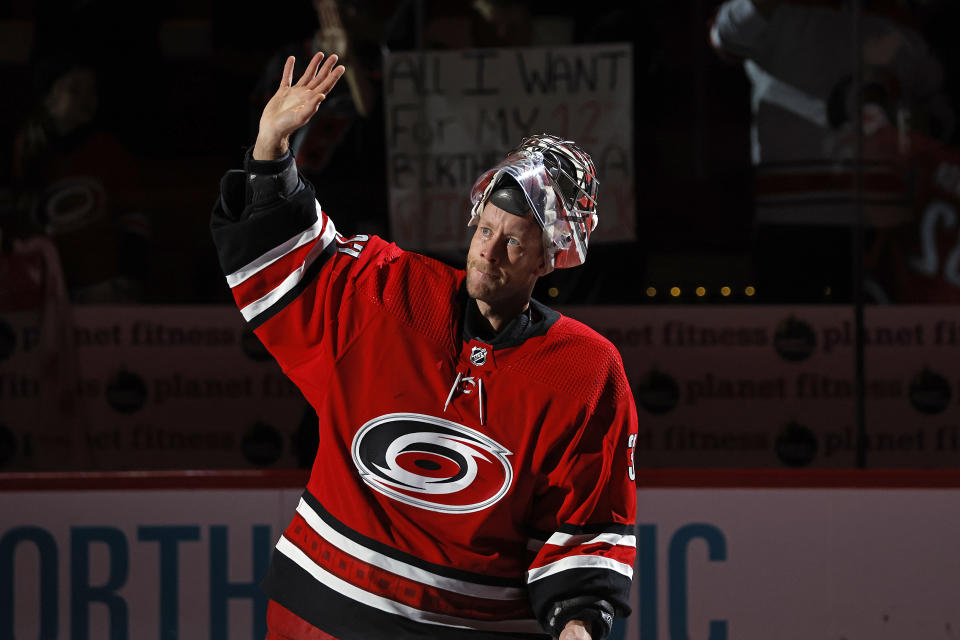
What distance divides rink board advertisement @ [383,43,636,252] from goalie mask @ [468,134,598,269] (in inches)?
98.4

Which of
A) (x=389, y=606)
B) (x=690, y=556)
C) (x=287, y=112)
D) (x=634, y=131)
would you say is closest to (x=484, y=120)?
(x=634, y=131)

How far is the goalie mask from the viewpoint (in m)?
1.97

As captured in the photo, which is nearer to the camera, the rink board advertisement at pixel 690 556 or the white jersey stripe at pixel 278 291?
the white jersey stripe at pixel 278 291

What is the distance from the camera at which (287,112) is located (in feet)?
6.18

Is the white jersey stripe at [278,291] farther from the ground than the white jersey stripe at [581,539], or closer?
farther from the ground

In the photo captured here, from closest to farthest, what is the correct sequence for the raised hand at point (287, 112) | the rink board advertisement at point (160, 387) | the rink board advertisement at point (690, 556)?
the raised hand at point (287, 112) → the rink board advertisement at point (690, 556) → the rink board advertisement at point (160, 387)

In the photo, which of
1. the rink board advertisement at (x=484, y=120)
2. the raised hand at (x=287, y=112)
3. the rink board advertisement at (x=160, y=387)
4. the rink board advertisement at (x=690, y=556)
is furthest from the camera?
the rink board advertisement at (x=484, y=120)

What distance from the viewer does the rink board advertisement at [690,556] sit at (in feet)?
12.9

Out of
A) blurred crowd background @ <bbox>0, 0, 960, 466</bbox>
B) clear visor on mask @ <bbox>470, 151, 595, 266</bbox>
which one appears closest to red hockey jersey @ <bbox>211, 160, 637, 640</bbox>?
clear visor on mask @ <bbox>470, 151, 595, 266</bbox>

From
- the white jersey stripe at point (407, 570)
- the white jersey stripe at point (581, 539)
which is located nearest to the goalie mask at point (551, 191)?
the white jersey stripe at point (581, 539)

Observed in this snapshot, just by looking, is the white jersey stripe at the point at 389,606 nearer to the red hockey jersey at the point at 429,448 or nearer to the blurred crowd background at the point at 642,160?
the red hockey jersey at the point at 429,448

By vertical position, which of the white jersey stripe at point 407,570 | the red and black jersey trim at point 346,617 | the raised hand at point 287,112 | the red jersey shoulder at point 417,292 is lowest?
the red and black jersey trim at point 346,617

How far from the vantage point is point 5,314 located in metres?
4.47

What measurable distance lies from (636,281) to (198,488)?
1901 mm
